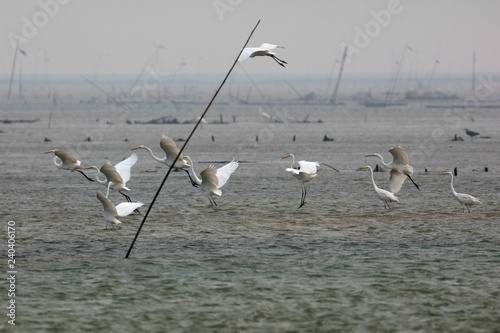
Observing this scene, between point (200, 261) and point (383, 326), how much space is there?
4.01 m

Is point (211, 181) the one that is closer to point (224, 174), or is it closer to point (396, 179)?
point (224, 174)

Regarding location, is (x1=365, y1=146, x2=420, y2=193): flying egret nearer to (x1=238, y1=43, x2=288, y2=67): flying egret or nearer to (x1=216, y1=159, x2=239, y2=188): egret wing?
(x1=216, y1=159, x2=239, y2=188): egret wing

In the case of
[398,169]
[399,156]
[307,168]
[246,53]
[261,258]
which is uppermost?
[399,156]

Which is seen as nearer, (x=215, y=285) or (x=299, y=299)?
(x=299, y=299)

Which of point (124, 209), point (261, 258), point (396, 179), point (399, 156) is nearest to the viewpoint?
point (261, 258)

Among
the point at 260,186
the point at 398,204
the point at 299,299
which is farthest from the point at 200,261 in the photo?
the point at 260,186

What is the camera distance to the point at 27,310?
10125 millimetres

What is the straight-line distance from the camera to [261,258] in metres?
13.0

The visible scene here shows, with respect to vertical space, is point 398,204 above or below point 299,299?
above

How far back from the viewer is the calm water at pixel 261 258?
9812 mm

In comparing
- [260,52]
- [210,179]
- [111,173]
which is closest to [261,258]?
[260,52]

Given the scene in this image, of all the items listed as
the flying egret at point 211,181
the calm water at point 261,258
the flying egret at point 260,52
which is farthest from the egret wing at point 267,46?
the flying egret at point 211,181

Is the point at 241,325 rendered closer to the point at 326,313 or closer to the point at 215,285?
the point at 326,313

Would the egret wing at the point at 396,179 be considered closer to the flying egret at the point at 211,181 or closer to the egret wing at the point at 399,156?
the egret wing at the point at 399,156
